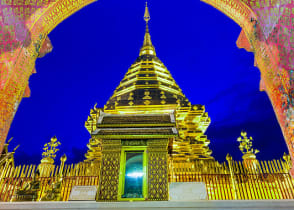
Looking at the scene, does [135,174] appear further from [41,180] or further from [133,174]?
[41,180]

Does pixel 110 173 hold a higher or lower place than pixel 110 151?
lower

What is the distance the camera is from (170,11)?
52.7m

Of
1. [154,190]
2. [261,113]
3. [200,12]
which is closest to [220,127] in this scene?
[261,113]

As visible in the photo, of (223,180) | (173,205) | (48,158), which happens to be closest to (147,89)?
(48,158)

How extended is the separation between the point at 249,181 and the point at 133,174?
457 cm

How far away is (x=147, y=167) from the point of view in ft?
17.5

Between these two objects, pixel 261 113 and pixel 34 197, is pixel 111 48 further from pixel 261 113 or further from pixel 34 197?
pixel 34 197

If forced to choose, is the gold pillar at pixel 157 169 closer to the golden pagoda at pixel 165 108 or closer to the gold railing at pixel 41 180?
the gold railing at pixel 41 180

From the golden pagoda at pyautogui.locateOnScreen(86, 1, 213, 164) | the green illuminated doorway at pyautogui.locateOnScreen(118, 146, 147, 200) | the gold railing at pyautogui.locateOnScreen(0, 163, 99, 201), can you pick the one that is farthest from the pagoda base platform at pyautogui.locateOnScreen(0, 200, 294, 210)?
the golden pagoda at pyautogui.locateOnScreen(86, 1, 213, 164)

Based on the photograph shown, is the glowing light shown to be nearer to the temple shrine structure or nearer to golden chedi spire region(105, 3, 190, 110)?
the temple shrine structure

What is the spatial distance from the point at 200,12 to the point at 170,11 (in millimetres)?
7338

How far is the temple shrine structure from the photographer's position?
5289 millimetres

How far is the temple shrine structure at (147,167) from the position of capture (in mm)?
5289

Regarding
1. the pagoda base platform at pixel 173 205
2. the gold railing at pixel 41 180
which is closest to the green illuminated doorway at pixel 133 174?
the pagoda base platform at pixel 173 205
